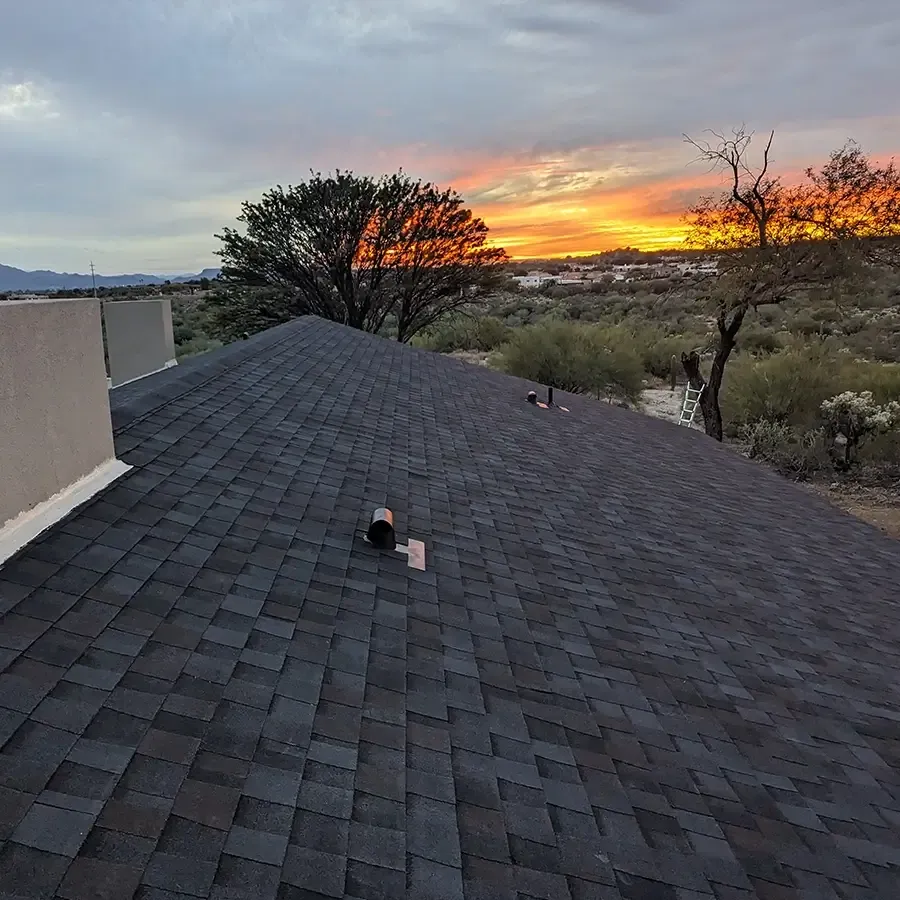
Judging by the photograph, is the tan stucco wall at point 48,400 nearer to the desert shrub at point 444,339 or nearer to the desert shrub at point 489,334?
the desert shrub at point 489,334

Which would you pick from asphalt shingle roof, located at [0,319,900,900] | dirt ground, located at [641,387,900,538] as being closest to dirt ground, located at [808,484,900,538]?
dirt ground, located at [641,387,900,538]

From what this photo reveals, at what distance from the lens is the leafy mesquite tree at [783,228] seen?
21594 mm

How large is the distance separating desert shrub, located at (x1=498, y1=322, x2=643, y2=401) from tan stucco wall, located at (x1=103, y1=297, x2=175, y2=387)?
20431 millimetres

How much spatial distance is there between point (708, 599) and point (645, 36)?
16.0m

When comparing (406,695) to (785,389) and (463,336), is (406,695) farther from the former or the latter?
(463,336)

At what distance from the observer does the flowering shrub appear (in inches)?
825

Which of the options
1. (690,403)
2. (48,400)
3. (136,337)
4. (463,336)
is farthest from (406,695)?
(463,336)

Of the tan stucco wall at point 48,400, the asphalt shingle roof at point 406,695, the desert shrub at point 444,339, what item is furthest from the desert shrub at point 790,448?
the desert shrub at point 444,339

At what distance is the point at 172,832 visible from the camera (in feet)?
6.59

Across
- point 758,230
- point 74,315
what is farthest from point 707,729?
point 758,230

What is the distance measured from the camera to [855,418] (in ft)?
70.3

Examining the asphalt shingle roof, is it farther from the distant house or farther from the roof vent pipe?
the distant house

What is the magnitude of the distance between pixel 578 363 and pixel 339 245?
14.7 meters

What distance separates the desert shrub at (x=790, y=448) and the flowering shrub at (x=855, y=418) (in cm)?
65
